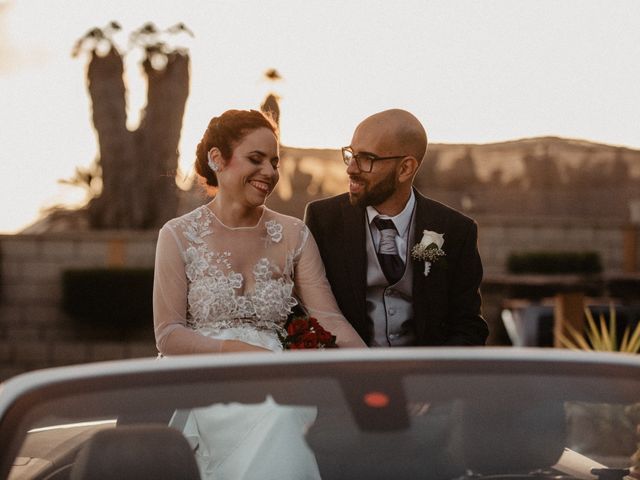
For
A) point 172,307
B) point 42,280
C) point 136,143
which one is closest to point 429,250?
point 172,307

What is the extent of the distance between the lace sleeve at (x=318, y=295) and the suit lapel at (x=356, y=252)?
0.33 ft

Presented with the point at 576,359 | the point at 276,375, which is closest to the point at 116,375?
the point at 276,375

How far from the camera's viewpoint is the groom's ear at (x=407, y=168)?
620cm

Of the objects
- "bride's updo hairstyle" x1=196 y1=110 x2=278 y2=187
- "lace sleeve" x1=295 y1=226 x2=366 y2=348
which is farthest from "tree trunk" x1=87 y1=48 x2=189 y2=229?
"lace sleeve" x1=295 y1=226 x2=366 y2=348

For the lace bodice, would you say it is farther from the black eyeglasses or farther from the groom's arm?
the groom's arm

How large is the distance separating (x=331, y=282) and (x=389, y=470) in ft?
11.0

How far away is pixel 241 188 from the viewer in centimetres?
608

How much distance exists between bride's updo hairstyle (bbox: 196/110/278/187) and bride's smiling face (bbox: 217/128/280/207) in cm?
3

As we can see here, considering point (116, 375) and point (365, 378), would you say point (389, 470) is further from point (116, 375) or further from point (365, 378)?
point (116, 375)

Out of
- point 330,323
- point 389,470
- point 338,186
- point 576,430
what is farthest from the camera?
point 338,186

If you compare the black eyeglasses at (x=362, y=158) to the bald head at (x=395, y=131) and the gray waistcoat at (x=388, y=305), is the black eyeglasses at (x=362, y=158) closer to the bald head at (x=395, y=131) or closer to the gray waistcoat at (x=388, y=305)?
the bald head at (x=395, y=131)

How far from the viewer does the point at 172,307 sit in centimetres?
589

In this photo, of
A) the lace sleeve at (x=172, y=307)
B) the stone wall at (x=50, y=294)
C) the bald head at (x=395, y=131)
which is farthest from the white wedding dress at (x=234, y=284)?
the stone wall at (x=50, y=294)

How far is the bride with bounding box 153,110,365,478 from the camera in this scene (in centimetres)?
595
